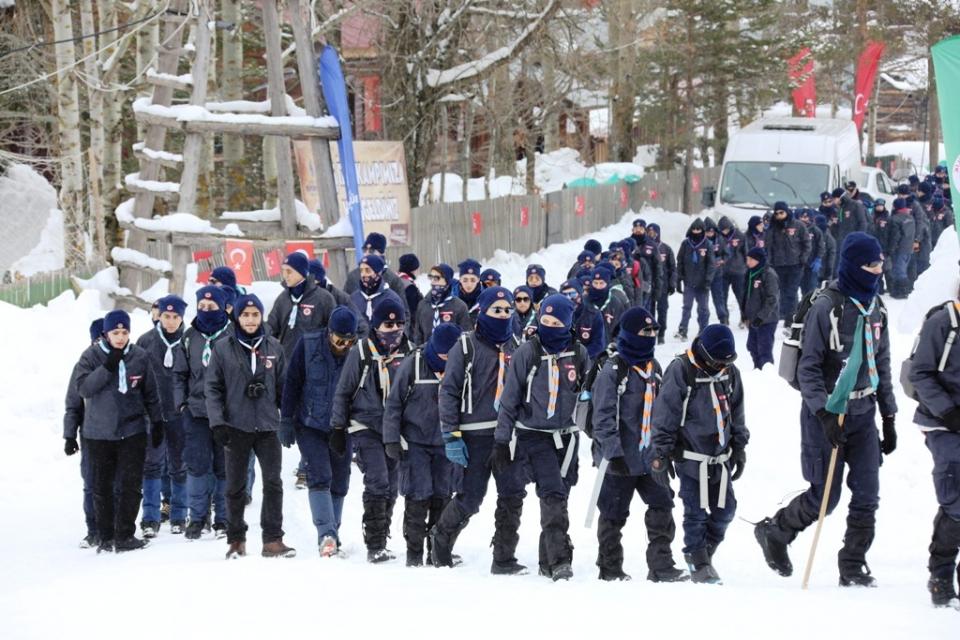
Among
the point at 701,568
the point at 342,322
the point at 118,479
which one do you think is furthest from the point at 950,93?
the point at 118,479

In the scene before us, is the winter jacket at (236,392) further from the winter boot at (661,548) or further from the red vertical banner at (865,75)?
the red vertical banner at (865,75)

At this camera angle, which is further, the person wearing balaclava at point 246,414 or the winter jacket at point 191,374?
the winter jacket at point 191,374

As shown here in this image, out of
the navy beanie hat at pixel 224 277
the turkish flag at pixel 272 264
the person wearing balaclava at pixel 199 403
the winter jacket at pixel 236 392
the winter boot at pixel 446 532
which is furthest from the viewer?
the turkish flag at pixel 272 264

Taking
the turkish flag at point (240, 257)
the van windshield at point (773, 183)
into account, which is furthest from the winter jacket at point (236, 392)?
the van windshield at point (773, 183)

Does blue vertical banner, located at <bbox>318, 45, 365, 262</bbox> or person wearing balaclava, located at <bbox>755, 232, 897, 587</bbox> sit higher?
blue vertical banner, located at <bbox>318, 45, 365, 262</bbox>

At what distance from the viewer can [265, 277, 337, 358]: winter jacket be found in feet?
38.1

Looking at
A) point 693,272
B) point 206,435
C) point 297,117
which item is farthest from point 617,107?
point 206,435

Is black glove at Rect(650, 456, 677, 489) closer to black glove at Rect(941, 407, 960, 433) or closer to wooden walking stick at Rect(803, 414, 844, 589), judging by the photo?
wooden walking stick at Rect(803, 414, 844, 589)

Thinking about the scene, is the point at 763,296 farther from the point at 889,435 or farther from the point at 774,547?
the point at 889,435

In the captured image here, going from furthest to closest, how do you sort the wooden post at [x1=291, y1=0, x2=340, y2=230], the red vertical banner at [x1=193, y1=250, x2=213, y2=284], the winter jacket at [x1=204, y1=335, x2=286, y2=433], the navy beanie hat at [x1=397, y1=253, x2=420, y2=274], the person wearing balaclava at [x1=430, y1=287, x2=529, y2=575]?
1. the red vertical banner at [x1=193, y1=250, x2=213, y2=284]
2. the wooden post at [x1=291, y1=0, x2=340, y2=230]
3. the navy beanie hat at [x1=397, y1=253, x2=420, y2=274]
4. the winter jacket at [x1=204, y1=335, x2=286, y2=433]
5. the person wearing balaclava at [x1=430, y1=287, x2=529, y2=575]

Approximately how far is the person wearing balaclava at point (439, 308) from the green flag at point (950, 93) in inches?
175

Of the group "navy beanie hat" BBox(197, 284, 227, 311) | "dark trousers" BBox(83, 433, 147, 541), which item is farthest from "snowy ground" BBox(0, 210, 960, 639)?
"navy beanie hat" BBox(197, 284, 227, 311)

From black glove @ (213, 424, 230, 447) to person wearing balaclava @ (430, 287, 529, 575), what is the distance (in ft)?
5.39

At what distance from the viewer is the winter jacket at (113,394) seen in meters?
10.3
